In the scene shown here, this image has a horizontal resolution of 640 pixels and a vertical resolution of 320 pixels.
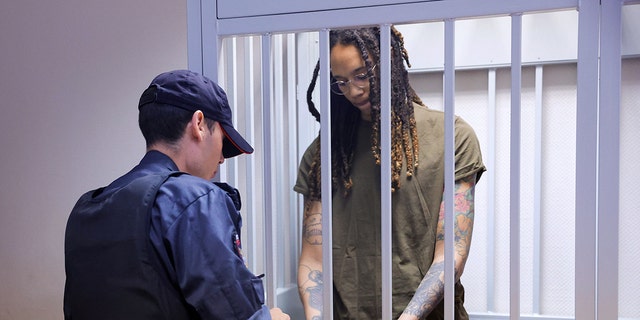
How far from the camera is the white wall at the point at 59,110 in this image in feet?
6.29

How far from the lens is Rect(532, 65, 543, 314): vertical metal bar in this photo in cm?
162

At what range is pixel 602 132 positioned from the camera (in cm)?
91

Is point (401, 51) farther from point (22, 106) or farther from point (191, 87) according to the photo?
point (22, 106)

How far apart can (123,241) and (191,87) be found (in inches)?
11.3

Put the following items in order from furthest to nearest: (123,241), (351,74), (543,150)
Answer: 1. (543,150)
2. (351,74)
3. (123,241)

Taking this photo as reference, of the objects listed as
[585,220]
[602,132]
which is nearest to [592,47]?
[602,132]

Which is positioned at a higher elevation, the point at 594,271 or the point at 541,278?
the point at 594,271

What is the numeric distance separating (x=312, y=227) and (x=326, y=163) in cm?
36

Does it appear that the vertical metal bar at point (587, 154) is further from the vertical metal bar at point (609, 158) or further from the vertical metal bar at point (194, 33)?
the vertical metal bar at point (194, 33)

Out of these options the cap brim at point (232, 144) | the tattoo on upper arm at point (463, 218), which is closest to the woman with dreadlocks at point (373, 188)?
the tattoo on upper arm at point (463, 218)

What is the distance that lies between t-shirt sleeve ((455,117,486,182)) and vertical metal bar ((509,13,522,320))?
12.2 inches

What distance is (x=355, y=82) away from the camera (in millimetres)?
1307

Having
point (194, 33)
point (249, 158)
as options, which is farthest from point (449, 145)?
point (194, 33)

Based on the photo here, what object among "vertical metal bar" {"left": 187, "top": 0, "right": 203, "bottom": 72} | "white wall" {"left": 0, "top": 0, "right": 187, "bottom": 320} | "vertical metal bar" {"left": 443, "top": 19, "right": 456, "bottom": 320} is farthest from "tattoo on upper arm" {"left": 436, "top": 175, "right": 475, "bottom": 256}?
"white wall" {"left": 0, "top": 0, "right": 187, "bottom": 320}
